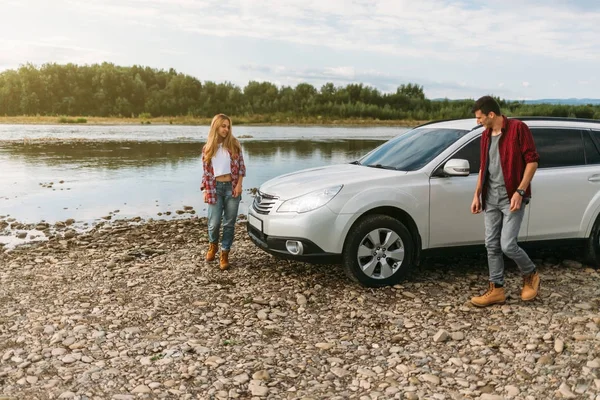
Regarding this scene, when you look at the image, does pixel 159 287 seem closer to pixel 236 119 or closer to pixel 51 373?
pixel 51 373

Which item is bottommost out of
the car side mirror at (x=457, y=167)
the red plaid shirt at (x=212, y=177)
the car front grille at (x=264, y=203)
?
the car front grille at (x=264, y=203)

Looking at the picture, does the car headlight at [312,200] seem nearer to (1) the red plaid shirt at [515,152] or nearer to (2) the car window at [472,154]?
(2) the car window at [472,154]

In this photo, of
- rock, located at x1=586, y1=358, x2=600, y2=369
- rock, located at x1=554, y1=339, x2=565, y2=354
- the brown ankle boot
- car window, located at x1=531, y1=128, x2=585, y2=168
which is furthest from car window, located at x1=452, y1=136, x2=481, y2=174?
the brown ankle boot

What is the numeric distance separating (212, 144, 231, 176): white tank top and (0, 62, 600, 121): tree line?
89.0 metres

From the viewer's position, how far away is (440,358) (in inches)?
193

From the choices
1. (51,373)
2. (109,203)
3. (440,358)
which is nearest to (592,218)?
(440,358)

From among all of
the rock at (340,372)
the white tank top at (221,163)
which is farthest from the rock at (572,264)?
the white tank top at (221,163)

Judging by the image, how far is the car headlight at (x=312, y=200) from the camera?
6.38 metres

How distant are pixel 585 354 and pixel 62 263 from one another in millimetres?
6769

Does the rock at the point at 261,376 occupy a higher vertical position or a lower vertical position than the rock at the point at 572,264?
lower

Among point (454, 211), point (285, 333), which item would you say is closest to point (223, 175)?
point (285, 333)

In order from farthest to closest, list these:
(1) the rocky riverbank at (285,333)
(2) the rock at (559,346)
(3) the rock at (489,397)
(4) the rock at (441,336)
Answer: (4) the rock at (441,336), (2) the rock at (559,346), (1) the rocky riverbank at (285,333), (3) the rock at (489,397)

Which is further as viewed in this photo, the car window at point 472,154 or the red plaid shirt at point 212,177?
the red plaid shirt at point 212,177

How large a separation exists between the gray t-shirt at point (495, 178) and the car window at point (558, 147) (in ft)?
5.23
